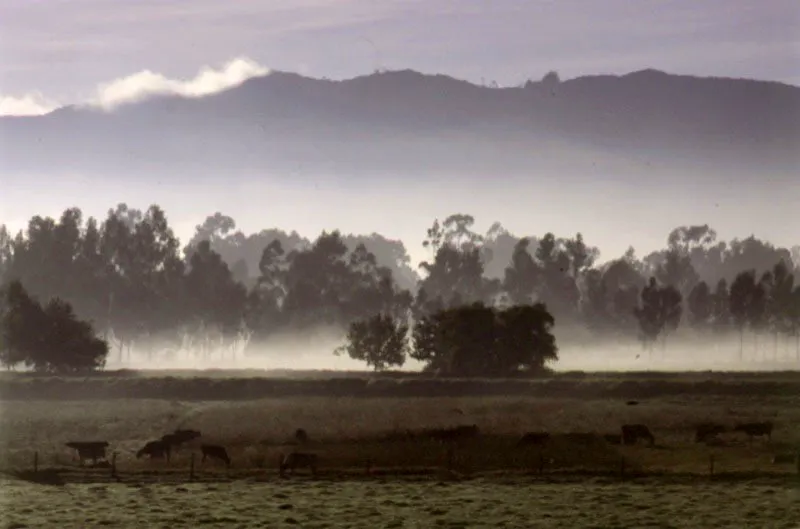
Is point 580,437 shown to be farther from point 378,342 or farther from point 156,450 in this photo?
point 378,342

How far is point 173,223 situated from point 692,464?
22.3m

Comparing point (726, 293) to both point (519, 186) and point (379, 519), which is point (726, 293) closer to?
point (519, 186)

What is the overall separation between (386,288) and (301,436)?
1574 cm

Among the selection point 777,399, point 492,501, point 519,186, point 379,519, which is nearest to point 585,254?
point 519,186

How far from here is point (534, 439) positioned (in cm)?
3531

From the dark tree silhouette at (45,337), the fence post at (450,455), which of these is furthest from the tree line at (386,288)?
the fence post at (450,455)

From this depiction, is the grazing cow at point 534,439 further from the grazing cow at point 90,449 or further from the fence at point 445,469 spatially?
the grazing cow at point 90,449

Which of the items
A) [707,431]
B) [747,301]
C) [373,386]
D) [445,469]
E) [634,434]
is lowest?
[445,469]

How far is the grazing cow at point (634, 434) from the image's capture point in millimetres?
35031

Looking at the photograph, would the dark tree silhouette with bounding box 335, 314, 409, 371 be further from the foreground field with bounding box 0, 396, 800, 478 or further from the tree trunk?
the tree trunk

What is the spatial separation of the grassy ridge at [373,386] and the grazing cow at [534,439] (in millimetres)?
5180

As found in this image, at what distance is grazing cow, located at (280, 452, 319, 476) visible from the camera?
32.8m

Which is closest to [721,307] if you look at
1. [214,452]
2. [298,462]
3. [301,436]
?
[301,436]

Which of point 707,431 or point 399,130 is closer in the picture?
point 707,431
